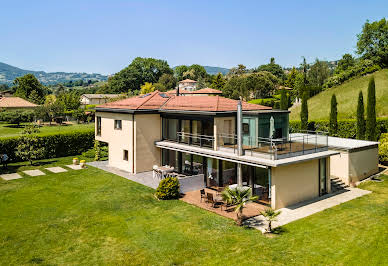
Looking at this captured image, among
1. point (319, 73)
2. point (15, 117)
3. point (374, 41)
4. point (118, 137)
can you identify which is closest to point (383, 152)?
point (118, 137)

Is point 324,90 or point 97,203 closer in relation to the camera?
point 97,203

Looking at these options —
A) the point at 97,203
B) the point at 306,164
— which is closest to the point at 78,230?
the point at 97,203

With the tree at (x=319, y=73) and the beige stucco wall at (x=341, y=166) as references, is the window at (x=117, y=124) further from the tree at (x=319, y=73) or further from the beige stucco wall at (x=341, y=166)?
the tree at (x=319, y=73)

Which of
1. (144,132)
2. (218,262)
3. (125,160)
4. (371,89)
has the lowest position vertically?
(218,262)

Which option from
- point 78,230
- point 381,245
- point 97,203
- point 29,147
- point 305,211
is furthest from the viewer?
point 29,147

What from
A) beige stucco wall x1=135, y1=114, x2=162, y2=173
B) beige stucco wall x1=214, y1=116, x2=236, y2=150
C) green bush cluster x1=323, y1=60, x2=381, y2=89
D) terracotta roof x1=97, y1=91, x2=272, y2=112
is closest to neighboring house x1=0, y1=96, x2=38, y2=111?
terracotta roof x1=97, y1=91, x2=272, y2=112

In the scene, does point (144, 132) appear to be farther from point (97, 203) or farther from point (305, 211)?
point (305, 211)

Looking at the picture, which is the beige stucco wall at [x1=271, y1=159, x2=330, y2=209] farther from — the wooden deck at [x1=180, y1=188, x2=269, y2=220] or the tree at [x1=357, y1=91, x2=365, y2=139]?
the tree at [x1=357, y1=91, x2=365, y2=139]
